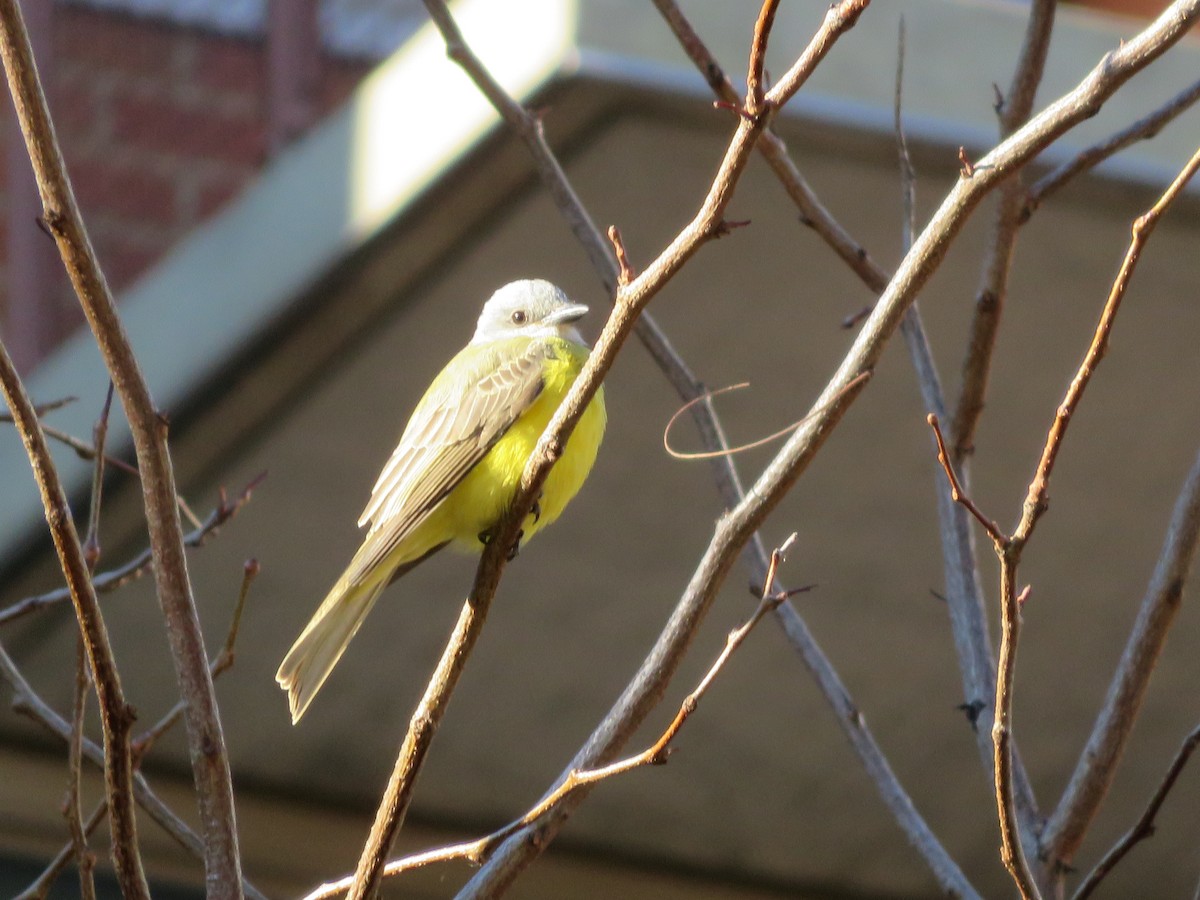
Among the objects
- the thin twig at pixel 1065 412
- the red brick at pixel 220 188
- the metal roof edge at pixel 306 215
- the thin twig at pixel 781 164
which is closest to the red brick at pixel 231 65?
the red brick at pixel 220 188

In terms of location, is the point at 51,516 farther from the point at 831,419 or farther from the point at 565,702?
the point at 565,702

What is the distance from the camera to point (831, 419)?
6.97ft

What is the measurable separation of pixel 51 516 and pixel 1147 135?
2.05 meters

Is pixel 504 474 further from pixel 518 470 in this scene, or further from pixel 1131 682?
pixel 1131 682

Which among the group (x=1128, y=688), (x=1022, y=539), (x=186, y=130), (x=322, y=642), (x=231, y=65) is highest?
(x=231, y=65)

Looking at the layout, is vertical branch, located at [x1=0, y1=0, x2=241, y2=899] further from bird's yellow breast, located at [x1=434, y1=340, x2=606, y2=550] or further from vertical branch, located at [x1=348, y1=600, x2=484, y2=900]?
bird's yellow breast, located at [x1=434, y1=340, x2=606, y2=550]

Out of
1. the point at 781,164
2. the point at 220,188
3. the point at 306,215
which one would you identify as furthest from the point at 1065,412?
the point at 220,188

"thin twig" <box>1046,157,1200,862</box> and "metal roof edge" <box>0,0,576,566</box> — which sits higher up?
"metal roof edge" <box>0,0,576,566</box>

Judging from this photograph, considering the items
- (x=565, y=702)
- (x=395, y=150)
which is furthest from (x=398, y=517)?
(x=565, y=702)

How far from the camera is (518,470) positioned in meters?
3.60

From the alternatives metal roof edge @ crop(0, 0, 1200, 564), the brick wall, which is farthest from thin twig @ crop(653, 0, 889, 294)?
the brick wall

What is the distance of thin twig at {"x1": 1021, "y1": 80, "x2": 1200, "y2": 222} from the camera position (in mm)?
3025

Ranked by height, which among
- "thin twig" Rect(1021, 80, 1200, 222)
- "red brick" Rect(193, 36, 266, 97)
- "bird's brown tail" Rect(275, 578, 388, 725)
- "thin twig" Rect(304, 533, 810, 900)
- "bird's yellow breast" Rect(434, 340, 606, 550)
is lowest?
"thin twig" Rect(304, 533, 810, 900)

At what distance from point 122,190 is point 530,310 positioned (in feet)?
9.60
